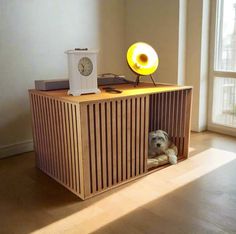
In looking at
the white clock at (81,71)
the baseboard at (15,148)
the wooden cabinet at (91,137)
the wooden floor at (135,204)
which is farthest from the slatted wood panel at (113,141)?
the baseboard at (15,148)

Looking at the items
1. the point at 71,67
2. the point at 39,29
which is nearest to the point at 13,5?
the point at 39,29

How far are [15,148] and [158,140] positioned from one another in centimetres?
152

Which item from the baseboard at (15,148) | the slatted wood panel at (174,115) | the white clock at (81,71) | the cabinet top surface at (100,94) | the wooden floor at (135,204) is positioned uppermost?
the white clock at (81,71)

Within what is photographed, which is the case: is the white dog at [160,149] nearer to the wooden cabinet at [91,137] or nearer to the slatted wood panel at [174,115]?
the slatted wood panel at [174,115]

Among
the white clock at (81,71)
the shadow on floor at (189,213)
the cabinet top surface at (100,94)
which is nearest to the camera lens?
the shadow on floor at (189,213)

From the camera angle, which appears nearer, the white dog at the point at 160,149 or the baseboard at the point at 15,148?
the white dog at the point at 160,149

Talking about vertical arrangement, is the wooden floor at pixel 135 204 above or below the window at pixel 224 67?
below

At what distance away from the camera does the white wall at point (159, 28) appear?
139 inches

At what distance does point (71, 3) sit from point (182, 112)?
1756mm

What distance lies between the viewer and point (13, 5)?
2902 mm

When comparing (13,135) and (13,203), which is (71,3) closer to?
(13,135)

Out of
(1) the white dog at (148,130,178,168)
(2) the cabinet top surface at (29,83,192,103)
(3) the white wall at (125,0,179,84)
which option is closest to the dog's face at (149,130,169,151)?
(1) the white dog at (148,130,178,168)

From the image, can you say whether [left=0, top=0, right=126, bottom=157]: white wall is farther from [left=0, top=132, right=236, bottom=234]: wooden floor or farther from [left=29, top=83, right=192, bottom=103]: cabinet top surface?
[left=29, top=83, right=192, bottom=103]: cabinet top surface

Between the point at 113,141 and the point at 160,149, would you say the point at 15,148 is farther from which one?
the point at 160,149
